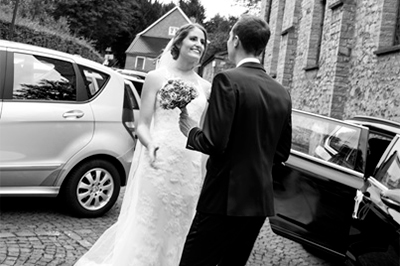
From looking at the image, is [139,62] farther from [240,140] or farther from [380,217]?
[240,140]

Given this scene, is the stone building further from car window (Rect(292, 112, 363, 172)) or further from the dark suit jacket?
the dark suit jacket

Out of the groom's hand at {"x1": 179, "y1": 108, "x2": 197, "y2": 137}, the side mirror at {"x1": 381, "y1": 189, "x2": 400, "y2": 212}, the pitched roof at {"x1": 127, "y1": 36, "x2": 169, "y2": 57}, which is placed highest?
the pitched roof at {"x1": 127, "y1": 36, "x2": 169, "y2": 57}

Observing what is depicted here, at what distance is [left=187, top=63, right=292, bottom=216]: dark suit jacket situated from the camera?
7.67ft

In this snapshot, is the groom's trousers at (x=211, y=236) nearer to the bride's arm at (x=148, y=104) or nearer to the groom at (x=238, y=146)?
the groom at (x=238, y=146)

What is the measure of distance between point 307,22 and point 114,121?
485 inches

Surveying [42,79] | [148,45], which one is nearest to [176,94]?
[42,79]

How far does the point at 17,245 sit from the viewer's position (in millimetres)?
4457

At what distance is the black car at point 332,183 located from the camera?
3680 mm

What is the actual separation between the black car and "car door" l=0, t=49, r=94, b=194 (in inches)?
94.2

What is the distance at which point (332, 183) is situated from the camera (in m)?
4.41

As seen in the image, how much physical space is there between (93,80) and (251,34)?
3616 millimetres

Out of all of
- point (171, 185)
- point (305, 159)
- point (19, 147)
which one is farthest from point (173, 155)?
point (19, 147)

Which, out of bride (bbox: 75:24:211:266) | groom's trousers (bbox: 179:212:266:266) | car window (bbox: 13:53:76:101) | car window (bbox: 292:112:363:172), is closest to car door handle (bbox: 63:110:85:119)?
car window (bbox: 13:53:76:101)

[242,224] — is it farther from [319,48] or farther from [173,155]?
[319,48]
